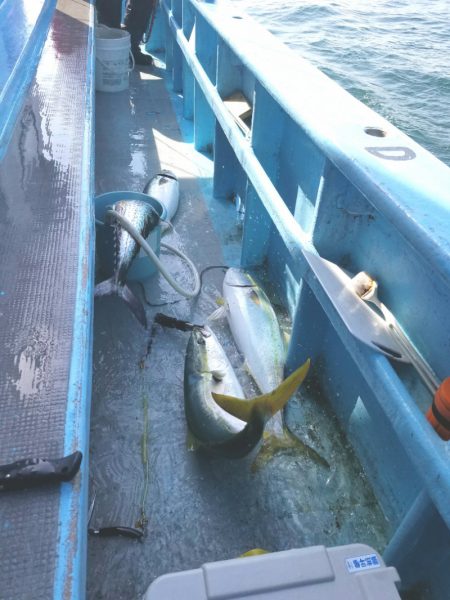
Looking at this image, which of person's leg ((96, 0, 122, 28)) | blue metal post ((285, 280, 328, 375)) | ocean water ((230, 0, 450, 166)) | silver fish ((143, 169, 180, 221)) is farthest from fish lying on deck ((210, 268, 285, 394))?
person's leg ((96, 0, 122, 28))

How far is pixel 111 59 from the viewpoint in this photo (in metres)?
5.67

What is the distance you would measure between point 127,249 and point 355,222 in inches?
52.5

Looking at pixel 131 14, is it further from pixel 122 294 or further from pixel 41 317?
pixel 41 317

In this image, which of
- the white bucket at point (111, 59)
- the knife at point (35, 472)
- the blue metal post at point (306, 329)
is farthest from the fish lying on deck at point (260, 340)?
the white bucket at point (111, 59)

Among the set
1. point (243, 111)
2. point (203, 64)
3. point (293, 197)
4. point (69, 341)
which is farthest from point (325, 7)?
point (69, 341)

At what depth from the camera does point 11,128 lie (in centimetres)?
267

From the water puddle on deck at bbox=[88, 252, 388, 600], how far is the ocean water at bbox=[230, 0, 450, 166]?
16.8 feet

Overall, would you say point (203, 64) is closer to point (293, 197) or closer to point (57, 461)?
point (293, 197)

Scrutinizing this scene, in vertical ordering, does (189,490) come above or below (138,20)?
below

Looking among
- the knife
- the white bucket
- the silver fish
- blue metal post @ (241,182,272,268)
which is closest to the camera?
the knife

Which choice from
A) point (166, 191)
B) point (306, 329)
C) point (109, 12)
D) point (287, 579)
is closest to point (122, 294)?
point (306, 329)

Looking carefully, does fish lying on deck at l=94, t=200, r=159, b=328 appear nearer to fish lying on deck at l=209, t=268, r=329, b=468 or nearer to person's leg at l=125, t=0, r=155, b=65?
fish lying on deck at l=209, t=268, r=329, b=468

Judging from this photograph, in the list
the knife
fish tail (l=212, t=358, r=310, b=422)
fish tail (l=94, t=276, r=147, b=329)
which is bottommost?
fish tail (l=94, t=276, r=147, b=329)

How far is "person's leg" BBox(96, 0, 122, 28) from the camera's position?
21.2 feet
